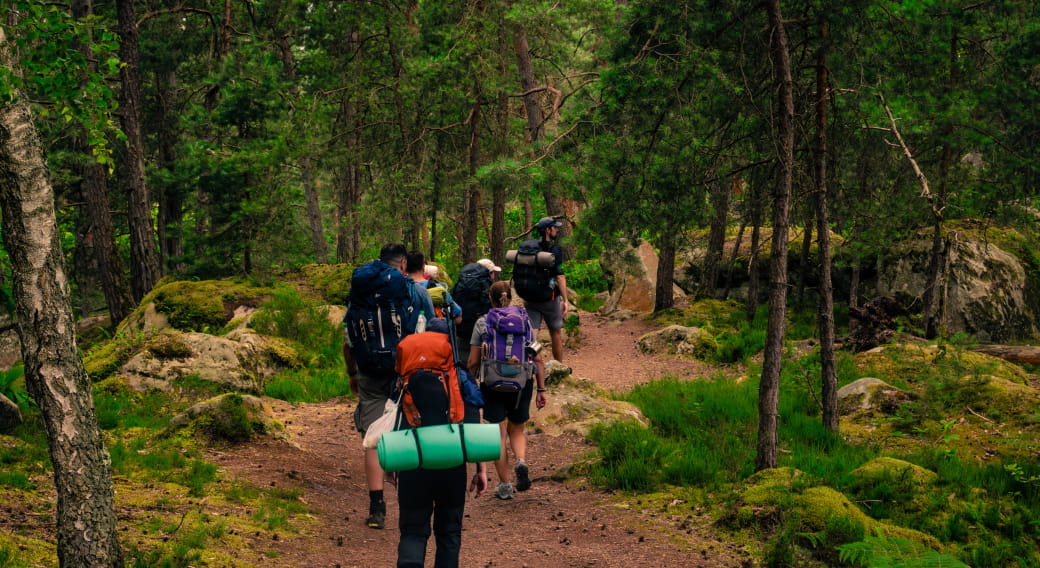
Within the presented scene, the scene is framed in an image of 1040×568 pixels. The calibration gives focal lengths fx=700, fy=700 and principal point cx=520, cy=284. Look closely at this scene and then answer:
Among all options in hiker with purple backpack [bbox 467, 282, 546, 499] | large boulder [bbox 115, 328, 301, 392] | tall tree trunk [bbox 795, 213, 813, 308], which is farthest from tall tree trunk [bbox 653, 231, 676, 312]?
hiker with purple backpack [bbox 467, 282, 546, 499]

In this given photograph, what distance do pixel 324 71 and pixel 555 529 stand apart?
55.9 ft

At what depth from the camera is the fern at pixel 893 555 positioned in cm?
392

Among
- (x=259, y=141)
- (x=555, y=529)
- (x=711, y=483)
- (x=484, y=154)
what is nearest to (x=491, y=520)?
(x=555, y=529)

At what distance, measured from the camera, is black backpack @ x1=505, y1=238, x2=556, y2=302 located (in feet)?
33.1

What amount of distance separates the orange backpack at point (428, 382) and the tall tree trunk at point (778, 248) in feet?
12.5

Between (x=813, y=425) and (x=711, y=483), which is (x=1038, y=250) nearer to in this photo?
(x=813, y=425)

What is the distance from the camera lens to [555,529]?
6336mm

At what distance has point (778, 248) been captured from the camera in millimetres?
6773

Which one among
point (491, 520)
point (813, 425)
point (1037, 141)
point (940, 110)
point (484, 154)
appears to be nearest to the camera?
point (491, 520)

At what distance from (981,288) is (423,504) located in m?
13.7

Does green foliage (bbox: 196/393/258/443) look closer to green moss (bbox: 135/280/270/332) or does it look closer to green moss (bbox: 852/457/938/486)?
green moss (bbox: 135/280/270/332)

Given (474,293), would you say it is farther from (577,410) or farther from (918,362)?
(918,362)

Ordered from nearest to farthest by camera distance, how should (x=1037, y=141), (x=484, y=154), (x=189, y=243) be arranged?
(x=1037, y=141) → (x=189, y=243) → (x=484, y=154)

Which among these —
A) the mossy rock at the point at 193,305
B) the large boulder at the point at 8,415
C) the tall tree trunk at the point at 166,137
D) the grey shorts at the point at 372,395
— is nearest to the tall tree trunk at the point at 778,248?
the grey shorts at the point at 372,395
